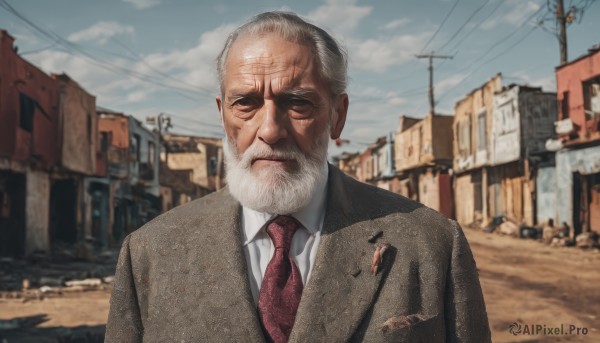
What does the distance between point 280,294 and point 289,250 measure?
197 mm

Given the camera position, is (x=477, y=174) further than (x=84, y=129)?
Yes

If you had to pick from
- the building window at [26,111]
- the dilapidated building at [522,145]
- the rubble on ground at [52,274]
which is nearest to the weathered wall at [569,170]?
the dilapidated building at [522,145]

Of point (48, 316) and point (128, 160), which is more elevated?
point (128, 160)

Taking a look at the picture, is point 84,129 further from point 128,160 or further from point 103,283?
point 103,283

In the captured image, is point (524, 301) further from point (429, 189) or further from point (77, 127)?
point (429, 189)

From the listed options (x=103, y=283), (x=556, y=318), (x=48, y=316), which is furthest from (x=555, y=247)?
(x=48, y=316)

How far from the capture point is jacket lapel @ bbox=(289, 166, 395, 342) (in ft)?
6.63

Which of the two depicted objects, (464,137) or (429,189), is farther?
(429,189)

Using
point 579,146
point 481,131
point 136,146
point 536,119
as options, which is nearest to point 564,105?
point 579,146

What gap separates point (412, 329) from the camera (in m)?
2.05

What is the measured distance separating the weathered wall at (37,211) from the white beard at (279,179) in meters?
20.0

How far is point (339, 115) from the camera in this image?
2438mm

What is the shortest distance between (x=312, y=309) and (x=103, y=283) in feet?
41.6

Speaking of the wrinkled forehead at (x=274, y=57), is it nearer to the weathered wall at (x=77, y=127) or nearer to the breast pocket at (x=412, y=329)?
the breast pocket at (x=412, y=329)
